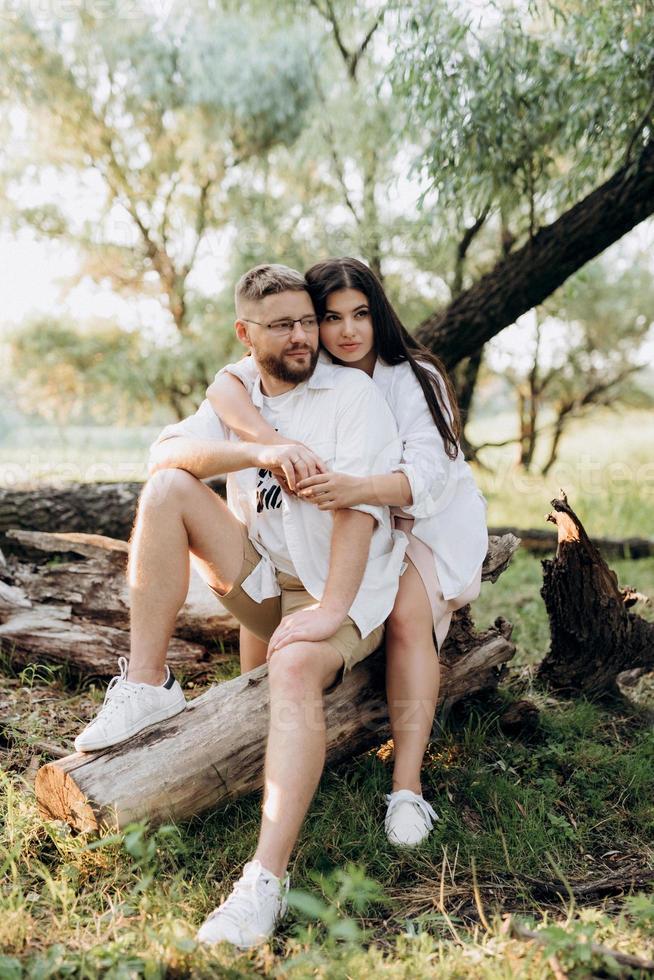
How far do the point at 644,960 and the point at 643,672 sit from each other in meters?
2.17

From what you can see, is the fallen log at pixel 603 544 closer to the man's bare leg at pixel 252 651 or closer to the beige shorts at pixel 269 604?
the man's bare leg at pixel 252 651

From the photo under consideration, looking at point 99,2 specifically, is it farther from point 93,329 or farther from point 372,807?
point 372,807

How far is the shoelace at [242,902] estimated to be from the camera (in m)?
Answer: 1.94

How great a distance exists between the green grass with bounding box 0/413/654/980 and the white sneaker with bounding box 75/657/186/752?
0.27 m

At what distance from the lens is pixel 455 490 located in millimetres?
2887

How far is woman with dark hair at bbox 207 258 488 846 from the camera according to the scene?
2.54 m

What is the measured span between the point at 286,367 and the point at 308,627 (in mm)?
891

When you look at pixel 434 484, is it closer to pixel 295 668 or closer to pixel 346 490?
pixel 346 490

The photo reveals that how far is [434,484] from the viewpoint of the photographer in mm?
2668

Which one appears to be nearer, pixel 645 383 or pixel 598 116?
pixel 598 116

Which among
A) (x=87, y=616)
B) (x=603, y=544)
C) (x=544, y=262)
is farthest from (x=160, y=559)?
(x=603, y=544)

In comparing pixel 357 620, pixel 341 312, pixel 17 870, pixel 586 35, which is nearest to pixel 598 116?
pixel 586 35

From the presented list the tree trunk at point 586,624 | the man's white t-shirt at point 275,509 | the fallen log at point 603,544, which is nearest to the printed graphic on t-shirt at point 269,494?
the man's white t-shirt at point 275,509

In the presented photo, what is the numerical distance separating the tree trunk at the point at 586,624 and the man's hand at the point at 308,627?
141cm
